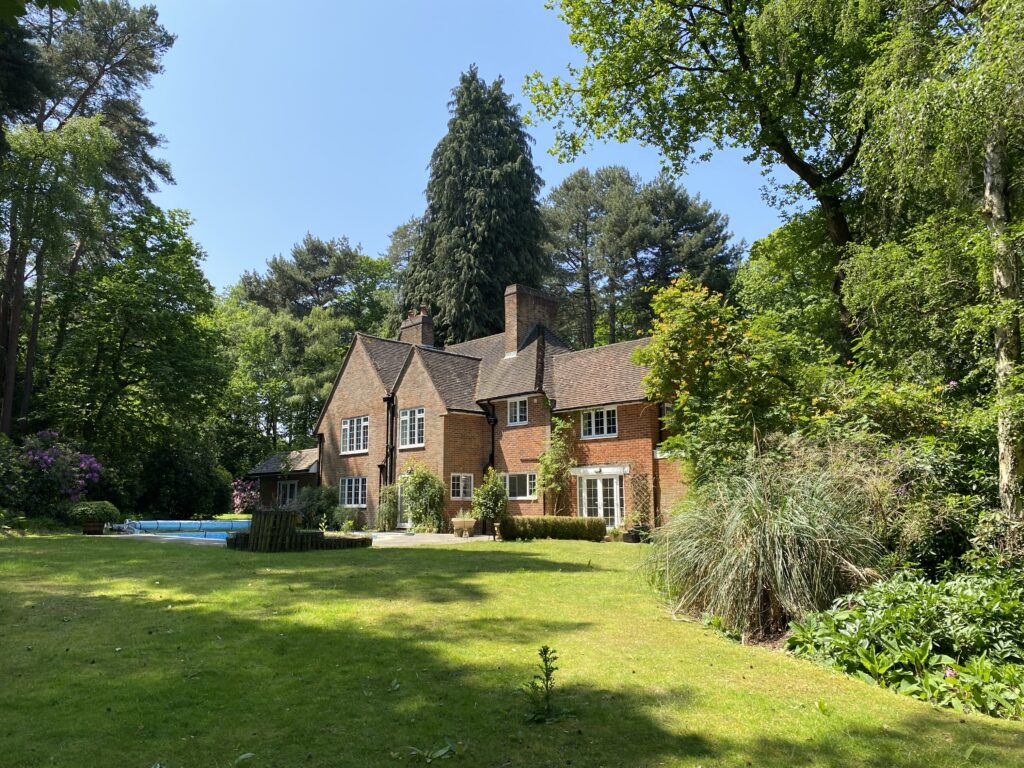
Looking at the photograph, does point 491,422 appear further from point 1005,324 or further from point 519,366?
point 1005,324

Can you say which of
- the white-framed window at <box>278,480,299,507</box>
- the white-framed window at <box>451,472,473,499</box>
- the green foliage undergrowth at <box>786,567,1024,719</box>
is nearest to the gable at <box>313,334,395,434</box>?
the white-framed window at <box>278,480,299,507</box>

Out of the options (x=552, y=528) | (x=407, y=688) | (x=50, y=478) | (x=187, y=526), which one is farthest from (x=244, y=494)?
(x=407, y=688)

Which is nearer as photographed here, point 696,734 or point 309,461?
point 696,734

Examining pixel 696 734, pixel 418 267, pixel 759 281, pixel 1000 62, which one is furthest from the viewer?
pixel 418 267

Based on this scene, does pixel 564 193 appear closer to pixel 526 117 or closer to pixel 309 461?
pixel 309 461

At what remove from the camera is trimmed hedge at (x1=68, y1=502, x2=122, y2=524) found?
2301cm

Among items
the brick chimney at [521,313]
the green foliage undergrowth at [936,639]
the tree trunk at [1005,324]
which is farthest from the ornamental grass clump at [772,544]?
the brick chimney at [521,313]

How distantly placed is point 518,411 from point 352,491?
32.1 feet

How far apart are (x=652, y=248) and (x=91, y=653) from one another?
151 ft

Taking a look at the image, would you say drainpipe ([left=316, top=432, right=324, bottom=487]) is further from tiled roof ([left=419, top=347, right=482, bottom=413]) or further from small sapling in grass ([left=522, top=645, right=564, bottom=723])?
small sapling in grass ([left=522, top=645, right=564, bottom=723])

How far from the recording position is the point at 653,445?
23547 millimetres

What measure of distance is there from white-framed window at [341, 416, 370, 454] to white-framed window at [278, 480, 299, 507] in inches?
253

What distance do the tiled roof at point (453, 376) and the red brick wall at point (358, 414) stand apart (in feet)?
9.84

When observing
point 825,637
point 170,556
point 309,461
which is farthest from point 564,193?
point 825,637
